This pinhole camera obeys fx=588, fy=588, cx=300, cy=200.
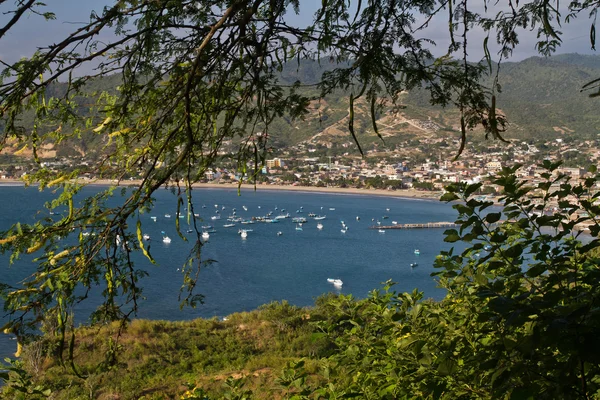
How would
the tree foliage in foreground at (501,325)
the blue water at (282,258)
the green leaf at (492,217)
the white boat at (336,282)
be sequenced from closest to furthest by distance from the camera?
the tree foliage in foreground at (501,325) → the green leaf at (492,217) → the blue water at (282,258) → the white boat at (336,282)

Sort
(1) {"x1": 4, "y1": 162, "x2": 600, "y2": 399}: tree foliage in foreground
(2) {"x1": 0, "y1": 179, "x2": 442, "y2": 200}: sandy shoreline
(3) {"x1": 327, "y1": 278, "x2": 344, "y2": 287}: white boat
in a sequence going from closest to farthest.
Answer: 1. (1) {"x1": 4, "y1": 162, "x2": 600, "y2": 399}: tree foliage in foreground
2. (3) {"x1": 327, "y1": 278, "x2": 344, "y2": 287}: white boat
3. (2) {"x1": 0, "y1": 179, "x2": 442, "y2": 200}: sandy shoreline

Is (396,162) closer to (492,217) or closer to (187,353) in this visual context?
(187,353)

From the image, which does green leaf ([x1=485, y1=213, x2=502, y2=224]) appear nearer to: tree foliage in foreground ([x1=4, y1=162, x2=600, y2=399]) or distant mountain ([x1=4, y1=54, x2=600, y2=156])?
tree foliage in foreground ([x1=4, y1=162, x2=600, y2=399])

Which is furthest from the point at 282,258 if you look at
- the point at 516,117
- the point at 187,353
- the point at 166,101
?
the point at 516,117

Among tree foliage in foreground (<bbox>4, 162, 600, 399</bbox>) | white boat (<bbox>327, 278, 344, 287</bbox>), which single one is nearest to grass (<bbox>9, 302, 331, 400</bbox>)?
tree foliage in foreground (<bbox>4, 162, 600, 399</bbox>)

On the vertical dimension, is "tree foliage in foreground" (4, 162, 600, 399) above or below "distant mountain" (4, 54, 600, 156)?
below

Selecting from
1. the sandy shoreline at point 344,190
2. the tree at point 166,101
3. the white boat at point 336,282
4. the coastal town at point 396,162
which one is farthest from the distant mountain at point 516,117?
the tree at point 166,101

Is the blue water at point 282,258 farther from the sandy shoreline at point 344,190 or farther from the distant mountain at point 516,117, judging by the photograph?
the distant mountain at point 516,117

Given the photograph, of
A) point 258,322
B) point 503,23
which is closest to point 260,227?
point 258,322
